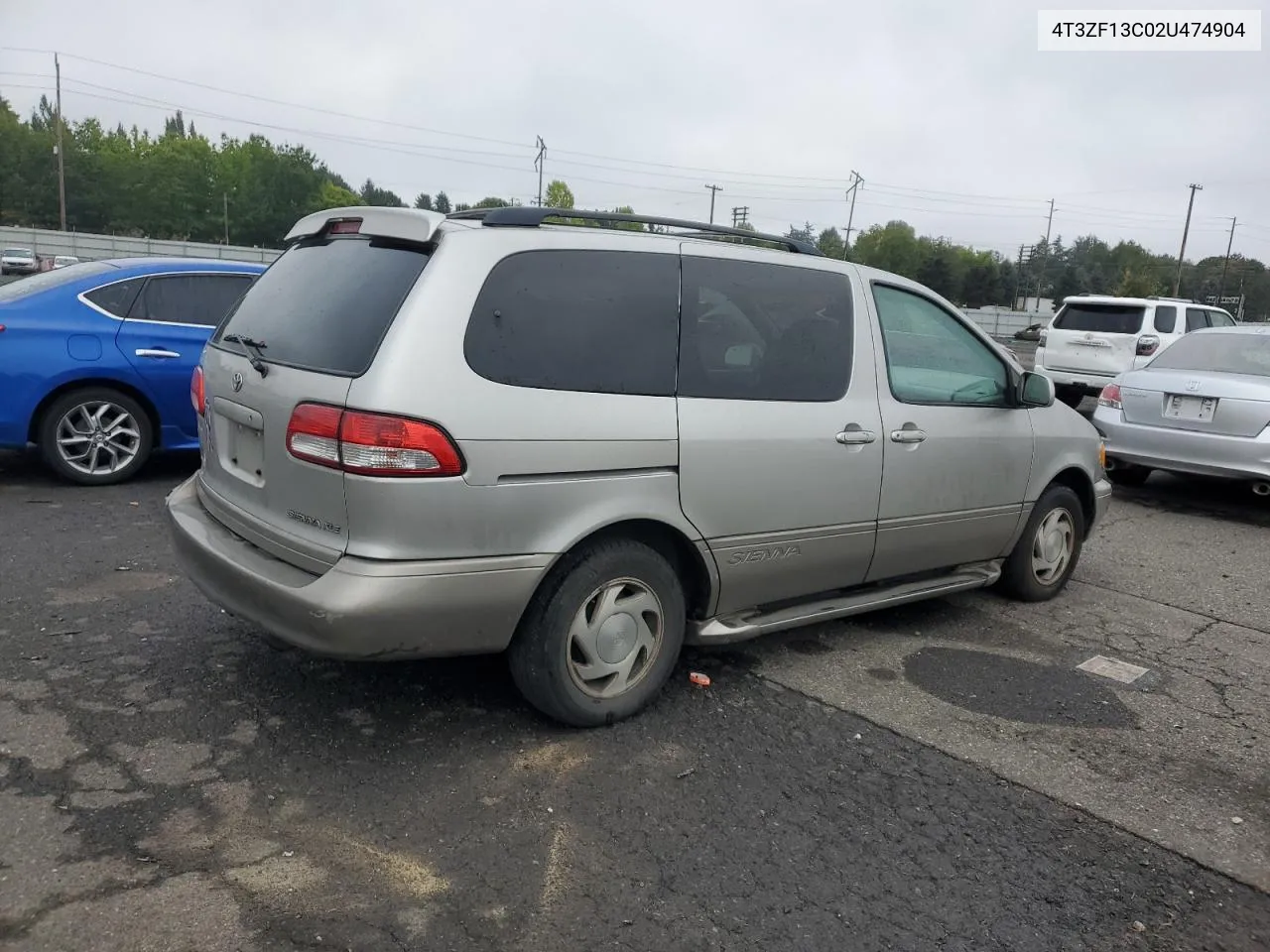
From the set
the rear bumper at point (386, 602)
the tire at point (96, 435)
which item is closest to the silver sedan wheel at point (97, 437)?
the tire at point (96, 435)

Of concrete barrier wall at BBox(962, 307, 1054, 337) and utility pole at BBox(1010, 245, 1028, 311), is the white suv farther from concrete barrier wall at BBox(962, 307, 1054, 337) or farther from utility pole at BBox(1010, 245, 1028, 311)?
utility pole at BBox(1010, 245, 1028, 311)

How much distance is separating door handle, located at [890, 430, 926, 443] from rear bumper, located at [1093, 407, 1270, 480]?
15.6 feet

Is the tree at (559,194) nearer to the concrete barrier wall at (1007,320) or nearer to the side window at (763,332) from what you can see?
the concrete barrier wall at (1007,320)

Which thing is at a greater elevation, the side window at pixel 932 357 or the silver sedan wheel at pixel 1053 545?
the side window at pixel 932 357

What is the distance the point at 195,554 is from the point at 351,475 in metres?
1.01

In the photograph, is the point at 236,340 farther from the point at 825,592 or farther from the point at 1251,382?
the point at 1251,382

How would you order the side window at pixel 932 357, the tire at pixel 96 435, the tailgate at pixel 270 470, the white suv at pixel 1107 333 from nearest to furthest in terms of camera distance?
the tailgate at pixel 270 470 → the side window at pixel 932 357 → the tire at pixel 96 435 → the white suv at pixel 1107 333

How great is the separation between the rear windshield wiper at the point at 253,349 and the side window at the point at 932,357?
257 cm

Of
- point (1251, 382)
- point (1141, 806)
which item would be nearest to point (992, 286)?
point (1251, 382)

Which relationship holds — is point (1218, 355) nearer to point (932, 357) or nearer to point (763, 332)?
point (932, 357)

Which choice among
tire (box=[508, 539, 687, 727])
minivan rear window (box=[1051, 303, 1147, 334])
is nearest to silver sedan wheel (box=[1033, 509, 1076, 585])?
tire (box=[508, 539, 687, 727])

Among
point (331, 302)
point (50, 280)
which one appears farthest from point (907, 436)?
point (50, 280)

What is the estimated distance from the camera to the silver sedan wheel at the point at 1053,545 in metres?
5.30

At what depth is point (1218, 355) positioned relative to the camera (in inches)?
330
